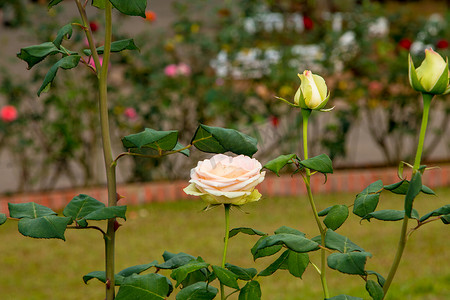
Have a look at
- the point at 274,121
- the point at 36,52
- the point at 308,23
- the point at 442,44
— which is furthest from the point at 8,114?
the point at 36,52

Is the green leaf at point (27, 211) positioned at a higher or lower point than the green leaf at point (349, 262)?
higher

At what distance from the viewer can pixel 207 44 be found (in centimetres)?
486

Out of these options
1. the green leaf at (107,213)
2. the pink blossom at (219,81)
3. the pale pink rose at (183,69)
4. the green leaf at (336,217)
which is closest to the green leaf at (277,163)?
the green leaf at (336,217)

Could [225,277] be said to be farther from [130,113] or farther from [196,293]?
[130,113]

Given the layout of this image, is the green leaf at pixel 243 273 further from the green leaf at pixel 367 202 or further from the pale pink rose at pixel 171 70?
the pale pink rose at pixel 171 70

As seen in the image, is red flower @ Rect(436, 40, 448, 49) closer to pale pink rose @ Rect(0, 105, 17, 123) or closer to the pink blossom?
the pink blossom

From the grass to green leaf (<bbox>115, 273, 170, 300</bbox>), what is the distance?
1726mm

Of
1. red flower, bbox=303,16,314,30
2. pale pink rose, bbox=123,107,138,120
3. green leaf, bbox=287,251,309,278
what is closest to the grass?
pale pink rose, bbox=123,107,138,120

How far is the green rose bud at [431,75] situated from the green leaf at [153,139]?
Answer: 0.37 m

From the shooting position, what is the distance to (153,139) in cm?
99

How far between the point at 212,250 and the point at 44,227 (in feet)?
8.57

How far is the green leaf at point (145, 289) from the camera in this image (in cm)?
103

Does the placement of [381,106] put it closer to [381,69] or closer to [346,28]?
[381,69]

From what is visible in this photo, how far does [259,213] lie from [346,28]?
1.74 m
